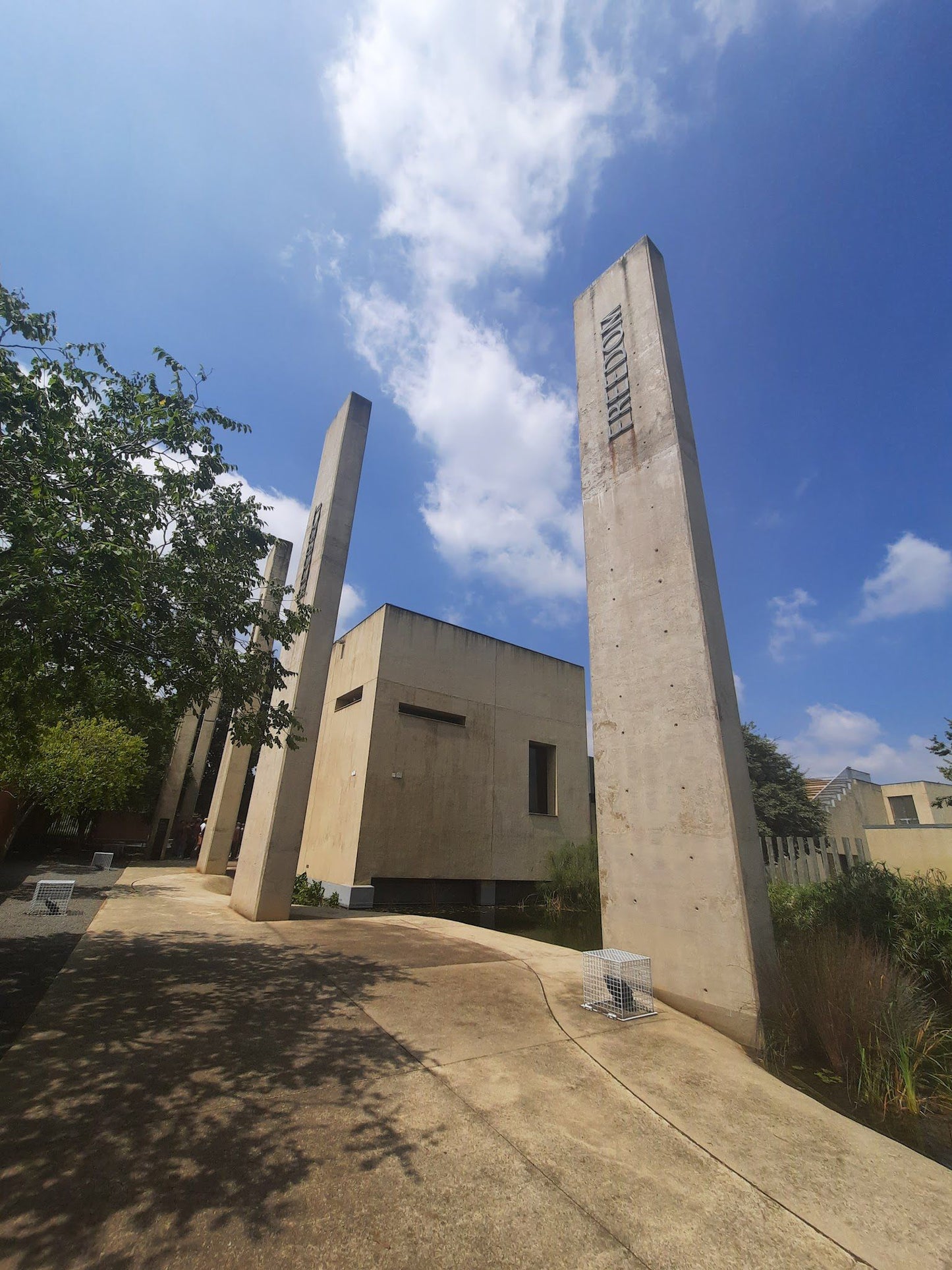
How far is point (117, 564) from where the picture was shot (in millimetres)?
3947

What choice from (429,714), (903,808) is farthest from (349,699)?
(903,808)

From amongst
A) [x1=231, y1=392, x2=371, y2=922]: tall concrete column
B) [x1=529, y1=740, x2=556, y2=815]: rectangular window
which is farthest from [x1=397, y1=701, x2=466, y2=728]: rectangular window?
[x1=231, y1=392, x2=371, y2=922]: tall concrete column

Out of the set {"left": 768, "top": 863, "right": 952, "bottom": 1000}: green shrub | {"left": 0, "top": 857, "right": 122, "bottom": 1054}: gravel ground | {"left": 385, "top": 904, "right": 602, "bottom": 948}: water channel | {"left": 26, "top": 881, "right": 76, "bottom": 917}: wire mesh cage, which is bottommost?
{"left": 385, "top": 904, "right": 602, "bottom": 948}: water channel

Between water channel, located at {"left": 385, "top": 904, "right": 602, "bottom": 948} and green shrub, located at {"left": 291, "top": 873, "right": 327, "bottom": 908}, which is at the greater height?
green shrub, located at {"left": 291, "top": 873, "right": 327, "bottom": 908}

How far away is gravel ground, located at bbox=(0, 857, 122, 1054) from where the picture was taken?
4008 millimetres

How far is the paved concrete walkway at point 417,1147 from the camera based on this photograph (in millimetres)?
1993

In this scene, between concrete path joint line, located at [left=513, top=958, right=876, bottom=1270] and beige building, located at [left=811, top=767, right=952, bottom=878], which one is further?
beige building, located at [left=811, top=767, right=952, bottom=878]

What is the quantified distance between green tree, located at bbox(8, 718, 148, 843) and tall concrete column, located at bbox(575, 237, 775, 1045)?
11.9 meters

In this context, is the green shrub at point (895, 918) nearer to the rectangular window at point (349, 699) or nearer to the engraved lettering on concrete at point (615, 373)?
the engraved lettering on concrete at point (615, 373)

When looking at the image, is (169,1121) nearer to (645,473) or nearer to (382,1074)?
(382,1074)

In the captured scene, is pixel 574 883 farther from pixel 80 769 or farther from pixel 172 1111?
pixel 172 1111

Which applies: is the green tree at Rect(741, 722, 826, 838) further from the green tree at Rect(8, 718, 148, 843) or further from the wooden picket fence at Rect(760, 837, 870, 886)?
the green tree at Rect(8, 718, 148, 843)

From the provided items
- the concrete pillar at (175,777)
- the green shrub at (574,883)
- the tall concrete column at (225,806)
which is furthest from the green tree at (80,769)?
the green shrub at (574,883)

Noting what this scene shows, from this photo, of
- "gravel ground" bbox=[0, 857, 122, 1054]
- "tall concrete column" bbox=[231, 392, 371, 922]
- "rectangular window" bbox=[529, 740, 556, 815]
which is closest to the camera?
"gravel ground" bbox=[0, 857, 122, 1054]
